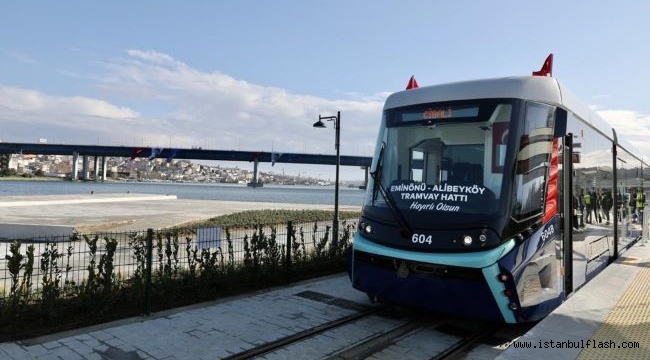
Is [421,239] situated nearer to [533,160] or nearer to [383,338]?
[383,338]

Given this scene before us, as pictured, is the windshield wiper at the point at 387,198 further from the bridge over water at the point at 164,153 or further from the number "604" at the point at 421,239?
the bridge over water at the point at 164,153

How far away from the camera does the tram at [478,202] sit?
5492mm

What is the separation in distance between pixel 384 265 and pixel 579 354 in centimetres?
237

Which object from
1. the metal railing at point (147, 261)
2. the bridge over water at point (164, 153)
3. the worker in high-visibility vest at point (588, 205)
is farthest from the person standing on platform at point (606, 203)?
the bridge over water at point (164, 153)

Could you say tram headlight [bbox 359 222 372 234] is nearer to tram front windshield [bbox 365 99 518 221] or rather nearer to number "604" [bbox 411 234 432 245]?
tram front windshield [bbox 365 99 518 221]

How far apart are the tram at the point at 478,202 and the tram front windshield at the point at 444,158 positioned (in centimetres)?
1

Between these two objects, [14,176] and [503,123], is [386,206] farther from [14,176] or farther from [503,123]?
[14,176]

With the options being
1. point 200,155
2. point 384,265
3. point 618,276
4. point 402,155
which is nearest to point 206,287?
point 384,265

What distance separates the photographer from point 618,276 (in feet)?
26.4

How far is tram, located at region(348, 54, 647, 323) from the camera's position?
5.49 meters

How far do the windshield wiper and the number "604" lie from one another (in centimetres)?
8

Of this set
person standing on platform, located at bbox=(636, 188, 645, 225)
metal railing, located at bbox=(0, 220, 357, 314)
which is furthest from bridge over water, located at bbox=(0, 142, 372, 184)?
metal railing, located at bbox=(0, 220, 357, 314)

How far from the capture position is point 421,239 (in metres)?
5.84

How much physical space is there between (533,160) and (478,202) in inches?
37.2
